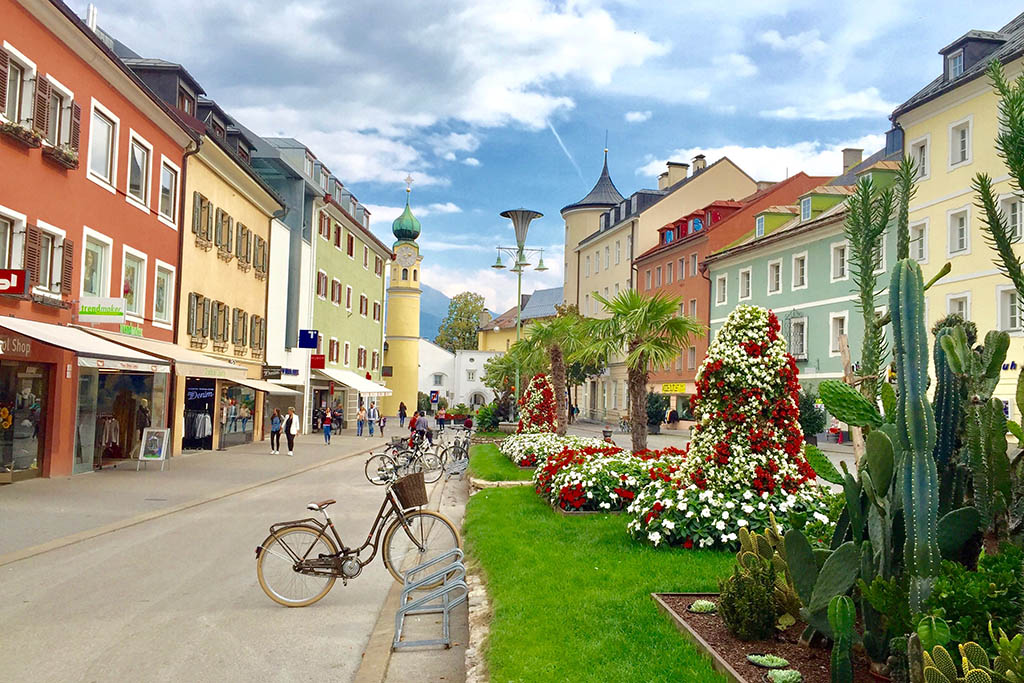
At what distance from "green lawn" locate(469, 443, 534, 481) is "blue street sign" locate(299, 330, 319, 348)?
16.0 meters

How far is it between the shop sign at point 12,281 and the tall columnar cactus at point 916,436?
16.1m

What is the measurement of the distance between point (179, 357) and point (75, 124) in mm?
6380

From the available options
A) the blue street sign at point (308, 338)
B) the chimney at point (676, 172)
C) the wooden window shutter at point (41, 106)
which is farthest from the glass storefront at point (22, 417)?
the chimney at point (676, 172)

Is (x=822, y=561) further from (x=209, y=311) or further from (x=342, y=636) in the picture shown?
(x=209, y=311)

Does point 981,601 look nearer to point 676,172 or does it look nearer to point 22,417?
point 22,417

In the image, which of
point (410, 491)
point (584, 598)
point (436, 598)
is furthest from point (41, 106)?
point (584, 598)

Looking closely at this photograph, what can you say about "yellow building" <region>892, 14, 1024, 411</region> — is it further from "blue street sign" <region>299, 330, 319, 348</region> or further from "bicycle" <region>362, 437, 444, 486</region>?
"blue street sign" <region>299, 330, 319, 348</region>

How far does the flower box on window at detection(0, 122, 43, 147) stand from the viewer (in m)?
16.8

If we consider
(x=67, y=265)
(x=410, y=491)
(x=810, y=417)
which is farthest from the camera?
(x=810, y=417)

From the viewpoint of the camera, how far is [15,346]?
16.8 m

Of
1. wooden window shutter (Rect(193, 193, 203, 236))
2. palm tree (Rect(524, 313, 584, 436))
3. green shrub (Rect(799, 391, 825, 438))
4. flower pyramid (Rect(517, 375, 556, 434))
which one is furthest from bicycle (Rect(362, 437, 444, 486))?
green shrub (Rect(799, 391, 825, 438))

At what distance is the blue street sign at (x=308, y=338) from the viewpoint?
43062 mm

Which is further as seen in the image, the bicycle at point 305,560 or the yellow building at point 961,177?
the yellow building at point 961,177

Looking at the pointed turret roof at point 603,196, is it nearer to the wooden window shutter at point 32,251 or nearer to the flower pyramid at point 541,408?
the flower pyramid at point 541,408
